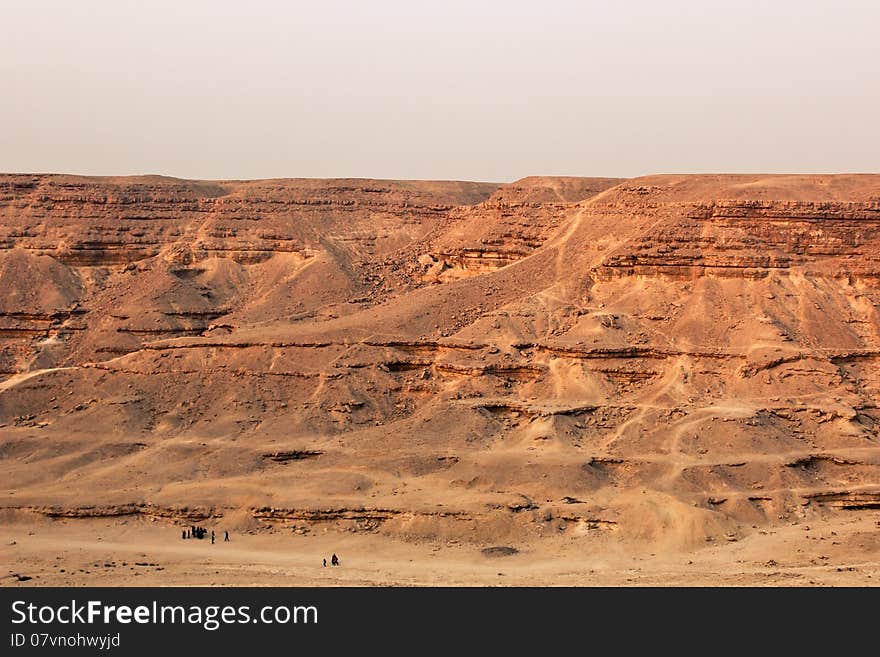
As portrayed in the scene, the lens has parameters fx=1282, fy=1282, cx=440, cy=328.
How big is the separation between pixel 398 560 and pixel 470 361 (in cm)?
1558

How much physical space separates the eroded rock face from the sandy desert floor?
1.32 m

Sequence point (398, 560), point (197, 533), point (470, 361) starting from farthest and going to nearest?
point (470, 361) < point (197, 533) < point (398, 560)

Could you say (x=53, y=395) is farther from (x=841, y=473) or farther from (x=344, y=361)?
(x=841, y=473)

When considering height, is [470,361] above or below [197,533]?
above

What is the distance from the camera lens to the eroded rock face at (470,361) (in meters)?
45.8

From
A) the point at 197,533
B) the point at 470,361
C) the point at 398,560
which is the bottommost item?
the point at 398,560

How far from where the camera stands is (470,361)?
178 feet

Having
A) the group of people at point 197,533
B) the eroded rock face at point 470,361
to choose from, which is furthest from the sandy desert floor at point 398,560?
the eroded rock face at point 470,361

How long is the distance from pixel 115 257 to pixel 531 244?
2341 centimetres

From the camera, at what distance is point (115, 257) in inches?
2810

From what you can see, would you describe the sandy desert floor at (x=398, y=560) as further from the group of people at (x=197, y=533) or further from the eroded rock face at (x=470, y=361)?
the eroded rock face at (x=470, y=361)

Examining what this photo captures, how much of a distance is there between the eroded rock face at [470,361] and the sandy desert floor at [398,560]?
1.32 meters

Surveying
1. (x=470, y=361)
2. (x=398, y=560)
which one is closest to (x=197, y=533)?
(x=398, y=560)

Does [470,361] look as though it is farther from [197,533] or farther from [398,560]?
[398,560]
